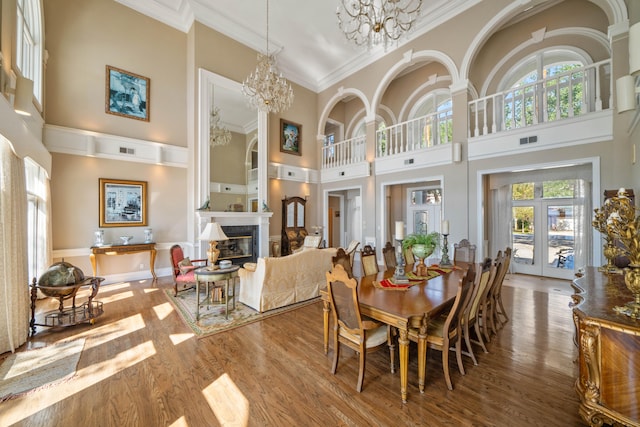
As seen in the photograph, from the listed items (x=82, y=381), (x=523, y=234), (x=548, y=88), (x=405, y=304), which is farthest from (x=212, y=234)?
(x=523, y=234)

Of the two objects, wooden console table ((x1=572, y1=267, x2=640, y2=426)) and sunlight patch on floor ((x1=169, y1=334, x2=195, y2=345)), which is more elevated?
wooden console table ((x1=572, y1=267, x2=640, y2=426))

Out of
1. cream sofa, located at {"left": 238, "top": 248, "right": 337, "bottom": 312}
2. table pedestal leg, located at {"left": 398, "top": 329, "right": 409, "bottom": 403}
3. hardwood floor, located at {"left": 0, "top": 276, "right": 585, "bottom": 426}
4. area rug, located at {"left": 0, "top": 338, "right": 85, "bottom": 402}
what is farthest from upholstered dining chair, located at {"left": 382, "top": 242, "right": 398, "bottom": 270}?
area rug, located at {"left": 0, "top": 338, "right": 85, "bottom": 402}

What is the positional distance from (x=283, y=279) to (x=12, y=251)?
10.8 feet

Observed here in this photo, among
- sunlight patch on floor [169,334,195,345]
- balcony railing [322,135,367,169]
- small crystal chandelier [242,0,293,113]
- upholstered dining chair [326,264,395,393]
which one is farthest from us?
balcony railing [322,135,367,169]

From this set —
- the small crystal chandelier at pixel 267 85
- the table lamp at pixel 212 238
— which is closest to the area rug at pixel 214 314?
the table lamp at pixel 212 238

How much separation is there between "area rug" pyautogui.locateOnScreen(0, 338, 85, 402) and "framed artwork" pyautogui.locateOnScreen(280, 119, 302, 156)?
735cm

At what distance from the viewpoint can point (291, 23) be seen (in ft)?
23.3

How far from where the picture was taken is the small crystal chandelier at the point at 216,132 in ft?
22.5

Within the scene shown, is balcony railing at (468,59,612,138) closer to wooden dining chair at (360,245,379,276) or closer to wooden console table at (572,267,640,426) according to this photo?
wooden dining chair at (360,245,379,276)

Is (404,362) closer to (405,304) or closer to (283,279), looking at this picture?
(405,304)

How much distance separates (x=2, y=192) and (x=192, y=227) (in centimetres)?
403

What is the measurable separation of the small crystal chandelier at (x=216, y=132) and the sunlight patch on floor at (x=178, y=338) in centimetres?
512

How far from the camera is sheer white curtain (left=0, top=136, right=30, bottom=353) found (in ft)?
8.90

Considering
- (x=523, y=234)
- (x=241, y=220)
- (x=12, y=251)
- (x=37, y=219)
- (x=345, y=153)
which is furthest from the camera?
(x=345, y=153)
